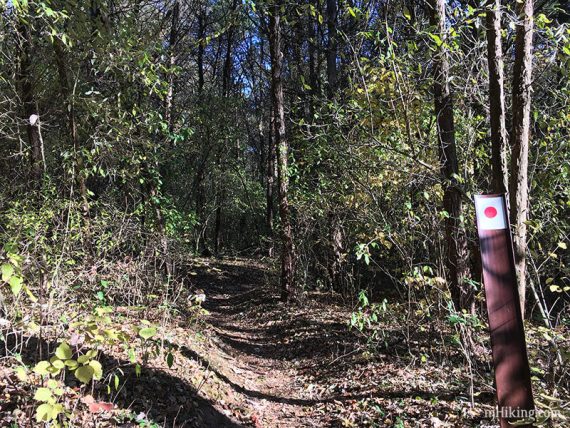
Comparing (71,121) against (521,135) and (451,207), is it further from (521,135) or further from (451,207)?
(521,135)

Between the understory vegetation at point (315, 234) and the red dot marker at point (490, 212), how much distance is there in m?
1.10

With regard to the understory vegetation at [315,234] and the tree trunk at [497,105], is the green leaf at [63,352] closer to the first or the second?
the understory vegetation at [315,234]

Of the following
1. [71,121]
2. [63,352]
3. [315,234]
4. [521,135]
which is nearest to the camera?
[63,352]

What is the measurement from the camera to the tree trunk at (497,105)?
146 inches

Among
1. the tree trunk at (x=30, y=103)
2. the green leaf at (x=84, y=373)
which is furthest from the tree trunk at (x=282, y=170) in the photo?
the green leaf at (x=84, y=373)

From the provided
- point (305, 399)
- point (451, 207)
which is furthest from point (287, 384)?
point (451, 207)

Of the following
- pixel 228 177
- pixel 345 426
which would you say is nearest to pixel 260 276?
pixel 228 177

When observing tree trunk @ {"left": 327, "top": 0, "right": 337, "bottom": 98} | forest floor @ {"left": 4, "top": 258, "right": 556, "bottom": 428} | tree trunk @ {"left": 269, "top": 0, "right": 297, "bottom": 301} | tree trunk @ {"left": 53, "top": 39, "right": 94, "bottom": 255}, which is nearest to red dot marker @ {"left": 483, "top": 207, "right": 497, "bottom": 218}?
forest floor @ {"left": 4, "top": 258, "right": 556, "bottom": 428}

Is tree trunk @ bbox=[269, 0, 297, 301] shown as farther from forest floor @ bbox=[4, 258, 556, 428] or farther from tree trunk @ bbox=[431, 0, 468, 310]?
tree trunk @ bbox=[431, 0, 468, 310]

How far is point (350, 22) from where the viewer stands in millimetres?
12773

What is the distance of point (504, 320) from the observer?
2561 millimetres

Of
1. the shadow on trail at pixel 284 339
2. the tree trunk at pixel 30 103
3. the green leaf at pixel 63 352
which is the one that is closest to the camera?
the green leaf at pixel 63 352

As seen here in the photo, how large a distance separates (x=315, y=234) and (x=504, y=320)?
27.3 feet

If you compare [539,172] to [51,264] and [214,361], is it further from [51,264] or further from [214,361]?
[51,264]
